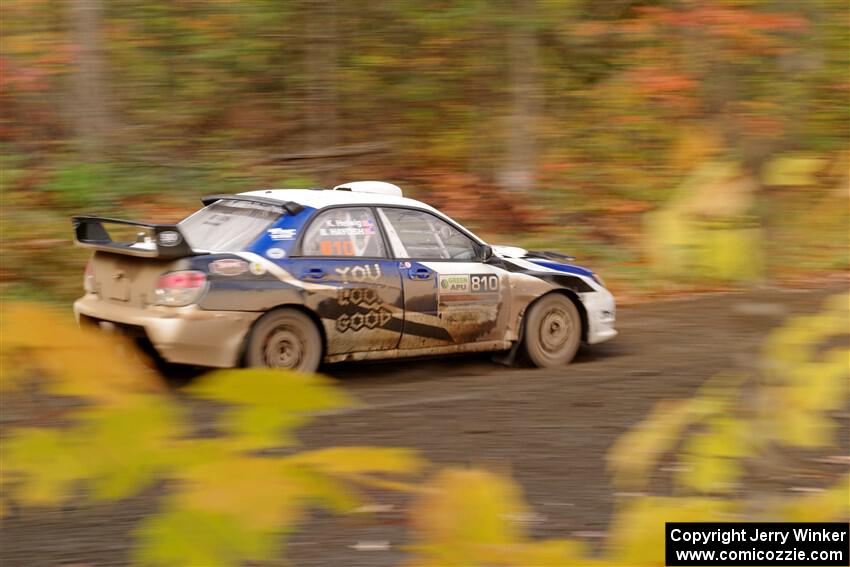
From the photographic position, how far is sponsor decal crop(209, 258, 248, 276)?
7.65m

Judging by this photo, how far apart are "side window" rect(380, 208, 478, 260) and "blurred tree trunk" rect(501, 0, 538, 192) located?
23.8 feet

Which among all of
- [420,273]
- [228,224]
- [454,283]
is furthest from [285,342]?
[454,283]

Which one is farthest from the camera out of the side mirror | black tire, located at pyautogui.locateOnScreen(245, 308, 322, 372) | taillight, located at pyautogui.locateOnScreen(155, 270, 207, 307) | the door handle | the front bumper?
the front bumper

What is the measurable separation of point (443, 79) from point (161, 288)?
10521 mm

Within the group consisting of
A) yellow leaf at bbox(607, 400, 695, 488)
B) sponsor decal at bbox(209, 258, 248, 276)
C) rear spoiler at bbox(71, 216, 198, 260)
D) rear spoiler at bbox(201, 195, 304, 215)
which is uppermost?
rear spoiler at bbox(201, 195, 304, 215)

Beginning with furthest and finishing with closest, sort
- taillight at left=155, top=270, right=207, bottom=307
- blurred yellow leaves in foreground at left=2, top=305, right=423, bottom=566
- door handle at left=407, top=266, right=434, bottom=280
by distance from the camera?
1. door handle at left=407, top=266, right=434, bottom=280
2. taillight at left=155, top=270, right=207, bottom=307
3. blurred yellow leaves in foreground at left=2, top=305, right=423, bottom=566

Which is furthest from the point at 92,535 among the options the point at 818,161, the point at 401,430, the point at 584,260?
the point at 584,260

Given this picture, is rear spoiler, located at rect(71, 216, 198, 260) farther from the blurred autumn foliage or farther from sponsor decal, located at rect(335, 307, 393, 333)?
the blurred autumn foliage

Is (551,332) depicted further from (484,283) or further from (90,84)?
(90,84)

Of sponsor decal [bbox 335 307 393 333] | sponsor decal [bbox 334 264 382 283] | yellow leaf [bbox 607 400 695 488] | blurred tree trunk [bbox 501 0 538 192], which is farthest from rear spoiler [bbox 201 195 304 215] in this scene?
blurred tree trunk [bbox 501 0 538 192]

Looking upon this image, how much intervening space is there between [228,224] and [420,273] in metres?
1.53

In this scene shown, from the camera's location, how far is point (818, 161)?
9.29ft

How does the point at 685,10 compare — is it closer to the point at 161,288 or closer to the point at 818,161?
the point at 818,161

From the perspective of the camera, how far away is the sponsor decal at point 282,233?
802 cm
